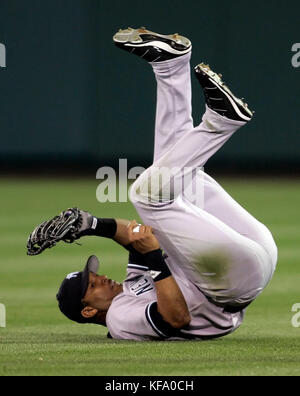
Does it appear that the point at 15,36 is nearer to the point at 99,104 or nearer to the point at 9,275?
the point at 99,104

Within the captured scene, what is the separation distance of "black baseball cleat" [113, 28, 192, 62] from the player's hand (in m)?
0.79

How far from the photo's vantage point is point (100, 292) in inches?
204

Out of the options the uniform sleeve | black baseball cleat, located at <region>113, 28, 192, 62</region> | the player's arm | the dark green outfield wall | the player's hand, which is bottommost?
the dark green outfield wall

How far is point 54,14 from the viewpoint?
16.0m

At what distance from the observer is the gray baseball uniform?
4980 millimetres

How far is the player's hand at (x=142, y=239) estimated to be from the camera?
196 inches

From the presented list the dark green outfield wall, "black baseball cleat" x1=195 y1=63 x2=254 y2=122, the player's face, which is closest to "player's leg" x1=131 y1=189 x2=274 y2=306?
the player's face

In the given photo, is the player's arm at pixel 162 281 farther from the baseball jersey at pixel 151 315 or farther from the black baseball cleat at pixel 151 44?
the black baseball cleat at pixel 151 44

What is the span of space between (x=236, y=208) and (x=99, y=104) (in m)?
11.2

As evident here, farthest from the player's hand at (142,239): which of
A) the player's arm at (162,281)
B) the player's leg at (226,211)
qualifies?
the player's leg at (226,211)

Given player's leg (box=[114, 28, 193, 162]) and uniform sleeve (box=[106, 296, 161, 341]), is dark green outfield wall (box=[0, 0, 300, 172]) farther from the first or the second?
uniform sleeve (box=[106, 296, 161, 341])

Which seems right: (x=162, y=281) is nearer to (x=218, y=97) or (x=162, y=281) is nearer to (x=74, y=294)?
(x=74, y=294)

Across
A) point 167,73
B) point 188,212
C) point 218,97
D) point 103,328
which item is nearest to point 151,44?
point 167,73

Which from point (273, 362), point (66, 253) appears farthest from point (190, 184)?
point (66, 253)
